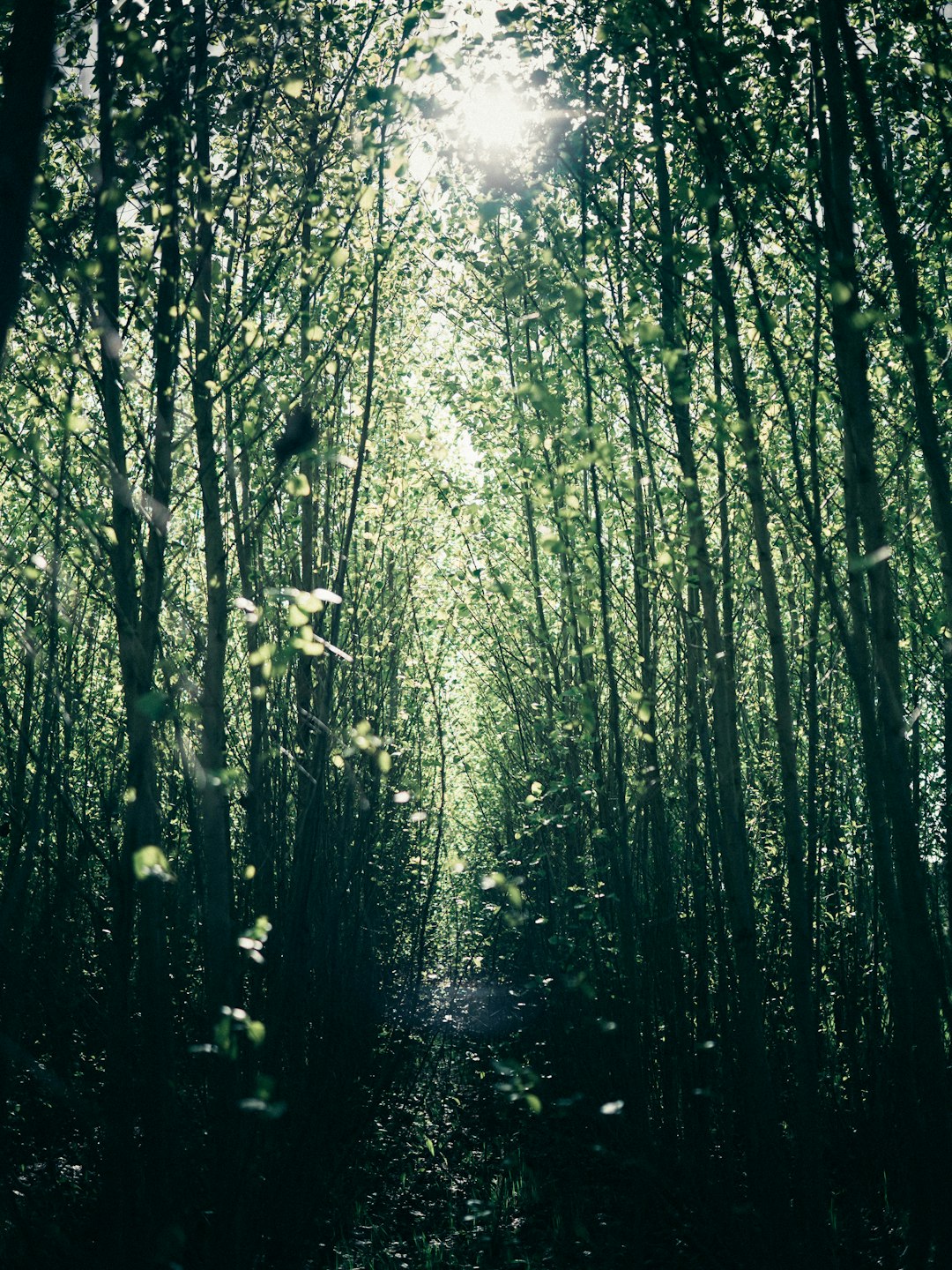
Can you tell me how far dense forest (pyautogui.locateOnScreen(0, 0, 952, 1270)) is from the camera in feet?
9.94

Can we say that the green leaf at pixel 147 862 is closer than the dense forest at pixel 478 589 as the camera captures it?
Yes

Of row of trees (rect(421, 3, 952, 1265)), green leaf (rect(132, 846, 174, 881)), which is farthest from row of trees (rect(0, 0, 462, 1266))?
row of trees (rect(421, 3, 952, 1265))

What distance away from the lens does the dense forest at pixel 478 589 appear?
9.94 feet

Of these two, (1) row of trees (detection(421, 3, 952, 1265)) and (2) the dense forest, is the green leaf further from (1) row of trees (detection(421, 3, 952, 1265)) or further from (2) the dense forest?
(1) row of trees (detection(421, 3, 952, 1265))

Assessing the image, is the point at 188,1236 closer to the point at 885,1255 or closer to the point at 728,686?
the point at 885,1255

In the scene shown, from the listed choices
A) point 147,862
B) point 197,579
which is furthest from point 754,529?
point 197,579

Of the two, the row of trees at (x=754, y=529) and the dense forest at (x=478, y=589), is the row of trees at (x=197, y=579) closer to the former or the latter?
the dense forest at (x=478, y=589)

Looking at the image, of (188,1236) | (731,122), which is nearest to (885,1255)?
(188,1236)

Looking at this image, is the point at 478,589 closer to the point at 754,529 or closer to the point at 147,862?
the point at 754,529

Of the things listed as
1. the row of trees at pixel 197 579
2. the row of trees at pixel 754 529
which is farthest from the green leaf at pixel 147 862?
the row of trees at pixel 754 529

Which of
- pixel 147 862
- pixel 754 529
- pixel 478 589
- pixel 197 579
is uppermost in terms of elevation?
pixel 478 589

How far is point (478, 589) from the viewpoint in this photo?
7461mm

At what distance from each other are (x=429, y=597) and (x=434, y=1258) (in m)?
4.48

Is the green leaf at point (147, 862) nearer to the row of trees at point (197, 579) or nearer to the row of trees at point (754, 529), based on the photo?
the row of trees at point (197, 579)
